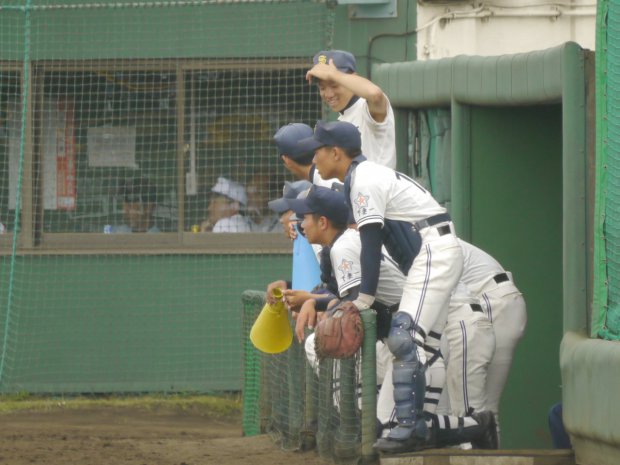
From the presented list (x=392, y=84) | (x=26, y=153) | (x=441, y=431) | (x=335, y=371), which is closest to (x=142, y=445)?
(x=335, y=371)

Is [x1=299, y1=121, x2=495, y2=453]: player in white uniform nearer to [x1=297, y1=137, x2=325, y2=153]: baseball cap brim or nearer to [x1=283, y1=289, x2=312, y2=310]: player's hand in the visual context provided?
[x1=297, y1=137, x2=325, y2=153]: baseball cap brim

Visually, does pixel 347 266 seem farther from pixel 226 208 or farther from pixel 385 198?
pixel 226 208

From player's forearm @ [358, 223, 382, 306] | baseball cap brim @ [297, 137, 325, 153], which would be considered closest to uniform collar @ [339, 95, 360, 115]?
baseball cap brim @ [297, 137, 325, 153]

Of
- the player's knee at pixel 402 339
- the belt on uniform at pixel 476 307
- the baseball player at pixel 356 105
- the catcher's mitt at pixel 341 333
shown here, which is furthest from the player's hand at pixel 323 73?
the player's knee at pixel 402 339

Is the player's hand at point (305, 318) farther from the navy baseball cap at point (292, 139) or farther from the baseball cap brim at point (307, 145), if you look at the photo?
the navy baseball cap at point (292, 139)

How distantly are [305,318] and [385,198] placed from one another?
787 millimetres

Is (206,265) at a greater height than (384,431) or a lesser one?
greater

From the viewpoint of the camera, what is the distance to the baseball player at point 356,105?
23.6ft

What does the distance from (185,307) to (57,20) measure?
8.77ft

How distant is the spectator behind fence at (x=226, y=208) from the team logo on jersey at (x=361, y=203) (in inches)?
216

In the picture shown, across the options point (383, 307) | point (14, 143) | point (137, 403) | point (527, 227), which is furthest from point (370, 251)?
point (14, 143)

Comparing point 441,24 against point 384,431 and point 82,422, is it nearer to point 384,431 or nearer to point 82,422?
point 82,422

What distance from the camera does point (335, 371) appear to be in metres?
6.62

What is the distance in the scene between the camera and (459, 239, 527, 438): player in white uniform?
23.2 ft
